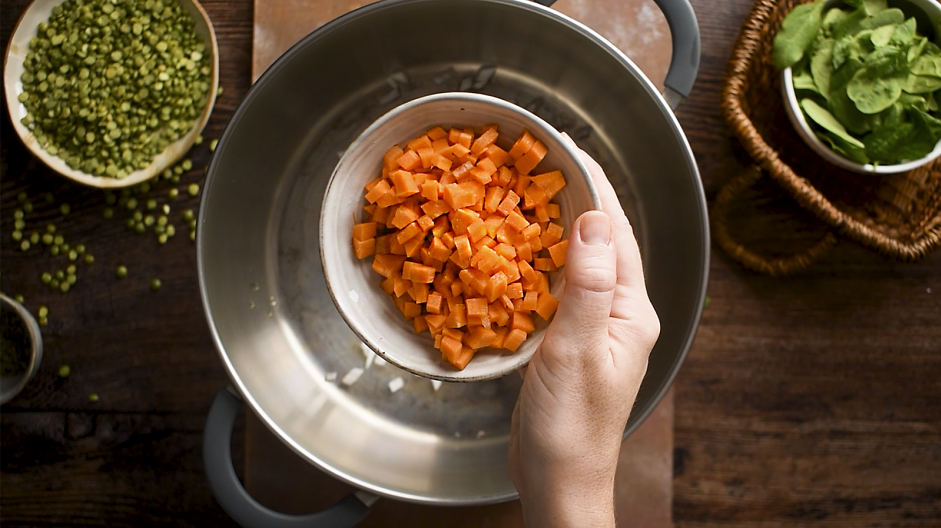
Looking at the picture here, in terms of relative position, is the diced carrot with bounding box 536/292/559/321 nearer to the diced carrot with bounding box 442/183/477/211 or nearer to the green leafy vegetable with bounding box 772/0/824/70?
the diced carrot with bounding box 442/183/477/211

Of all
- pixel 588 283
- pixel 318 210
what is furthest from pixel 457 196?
pixel 318 210

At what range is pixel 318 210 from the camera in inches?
47.8

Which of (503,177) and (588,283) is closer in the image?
(588,283)

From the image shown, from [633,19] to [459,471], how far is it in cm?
97

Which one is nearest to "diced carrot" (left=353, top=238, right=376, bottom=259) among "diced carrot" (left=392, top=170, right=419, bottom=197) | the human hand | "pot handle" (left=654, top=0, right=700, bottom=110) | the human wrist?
"diced carrot" (left=392, top=170, right=419, bottom=197)

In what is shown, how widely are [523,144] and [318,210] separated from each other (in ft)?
1.62

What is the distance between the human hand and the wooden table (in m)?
0.48

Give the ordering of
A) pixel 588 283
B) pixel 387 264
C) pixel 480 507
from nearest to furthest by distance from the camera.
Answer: pixel 588 283, pixel 387 264, pixel 480 507

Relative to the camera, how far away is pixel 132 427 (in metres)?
1.30

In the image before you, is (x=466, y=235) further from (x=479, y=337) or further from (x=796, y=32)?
(x=796, y=32)

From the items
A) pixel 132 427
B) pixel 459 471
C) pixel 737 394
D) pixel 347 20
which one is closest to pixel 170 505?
pixel 132 427

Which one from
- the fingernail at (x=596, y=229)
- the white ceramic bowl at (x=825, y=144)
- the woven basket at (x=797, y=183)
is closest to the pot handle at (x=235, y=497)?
the fingernail at (x=596, y=229)

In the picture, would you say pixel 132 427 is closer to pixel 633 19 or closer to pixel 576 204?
pixel 576 204

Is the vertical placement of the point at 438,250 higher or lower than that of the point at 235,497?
higher
